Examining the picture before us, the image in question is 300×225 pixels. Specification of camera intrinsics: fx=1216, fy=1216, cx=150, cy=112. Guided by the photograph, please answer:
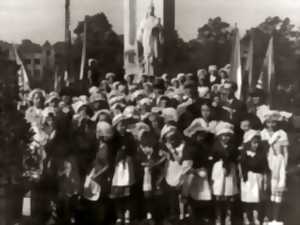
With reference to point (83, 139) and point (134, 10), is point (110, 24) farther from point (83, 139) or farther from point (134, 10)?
point (83, 139)

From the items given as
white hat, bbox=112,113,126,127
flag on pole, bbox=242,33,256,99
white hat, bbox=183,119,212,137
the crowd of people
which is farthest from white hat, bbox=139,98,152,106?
flag on pole, bbox=242,33,256,99

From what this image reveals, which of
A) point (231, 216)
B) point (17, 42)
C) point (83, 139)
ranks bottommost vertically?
point (231, 216)

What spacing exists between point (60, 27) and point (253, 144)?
1122 mm

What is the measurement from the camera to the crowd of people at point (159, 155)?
5992 millimetres

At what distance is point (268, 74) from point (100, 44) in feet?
2.79

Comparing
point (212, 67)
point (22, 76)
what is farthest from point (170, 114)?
point (22, 76)

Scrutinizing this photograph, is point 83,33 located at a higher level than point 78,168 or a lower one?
higher

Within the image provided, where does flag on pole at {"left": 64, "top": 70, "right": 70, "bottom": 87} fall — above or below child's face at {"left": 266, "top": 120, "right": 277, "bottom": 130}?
above

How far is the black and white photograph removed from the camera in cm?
599

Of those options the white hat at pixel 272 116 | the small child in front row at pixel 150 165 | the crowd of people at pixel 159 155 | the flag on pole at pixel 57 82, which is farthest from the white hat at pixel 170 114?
the flag on pole at pixel 57 82

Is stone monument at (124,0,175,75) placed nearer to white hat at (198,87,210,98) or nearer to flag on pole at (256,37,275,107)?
white hat at (198,87,210,98)

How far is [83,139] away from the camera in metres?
6.03

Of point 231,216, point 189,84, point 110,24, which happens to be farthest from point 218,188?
point 110,24

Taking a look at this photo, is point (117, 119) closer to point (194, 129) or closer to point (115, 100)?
point (115, 100)
